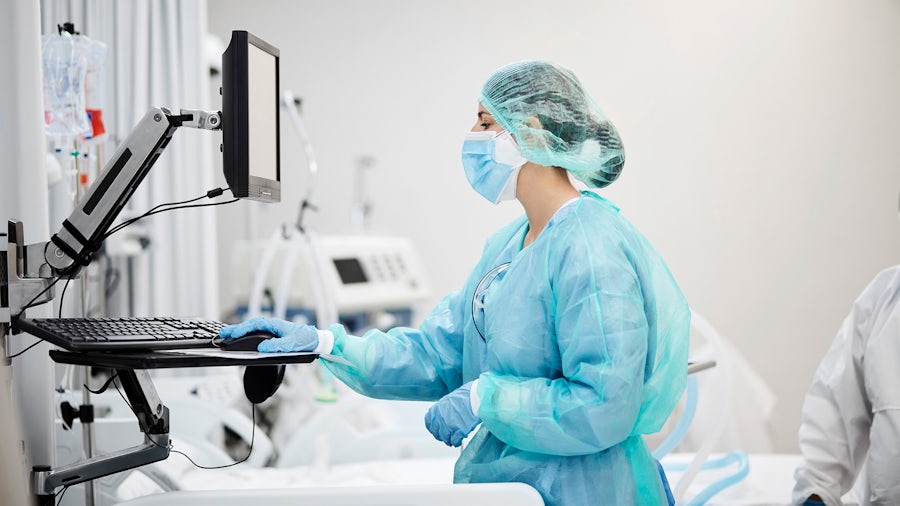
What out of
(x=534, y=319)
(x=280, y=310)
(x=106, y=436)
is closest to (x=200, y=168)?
(x=280, y=310)

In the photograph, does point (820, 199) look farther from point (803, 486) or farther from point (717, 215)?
point (803, 486)

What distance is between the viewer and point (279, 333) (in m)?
1.38

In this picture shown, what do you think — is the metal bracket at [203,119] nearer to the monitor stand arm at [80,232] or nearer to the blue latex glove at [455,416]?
the monitor stand arm at [80,232]

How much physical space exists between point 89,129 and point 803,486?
1909 millimetres

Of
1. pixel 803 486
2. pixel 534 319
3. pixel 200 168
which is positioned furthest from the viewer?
pixel 200 168

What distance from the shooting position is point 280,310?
3.17m

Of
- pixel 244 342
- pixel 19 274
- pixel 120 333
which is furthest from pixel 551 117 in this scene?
Answer: pixel 19 274

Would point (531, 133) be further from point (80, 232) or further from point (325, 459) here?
point (325, 459)

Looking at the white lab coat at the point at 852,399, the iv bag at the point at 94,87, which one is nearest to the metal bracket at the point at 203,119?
the iv bag at the point at 94,87

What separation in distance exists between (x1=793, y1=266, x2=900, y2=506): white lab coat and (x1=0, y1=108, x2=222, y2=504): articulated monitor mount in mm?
1504

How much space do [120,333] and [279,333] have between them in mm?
270

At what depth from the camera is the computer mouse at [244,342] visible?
49.9 inches

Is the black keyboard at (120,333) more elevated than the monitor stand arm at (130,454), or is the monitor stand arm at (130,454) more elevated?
the black keyboard at (120,333)

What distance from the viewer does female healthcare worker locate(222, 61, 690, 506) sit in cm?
122
